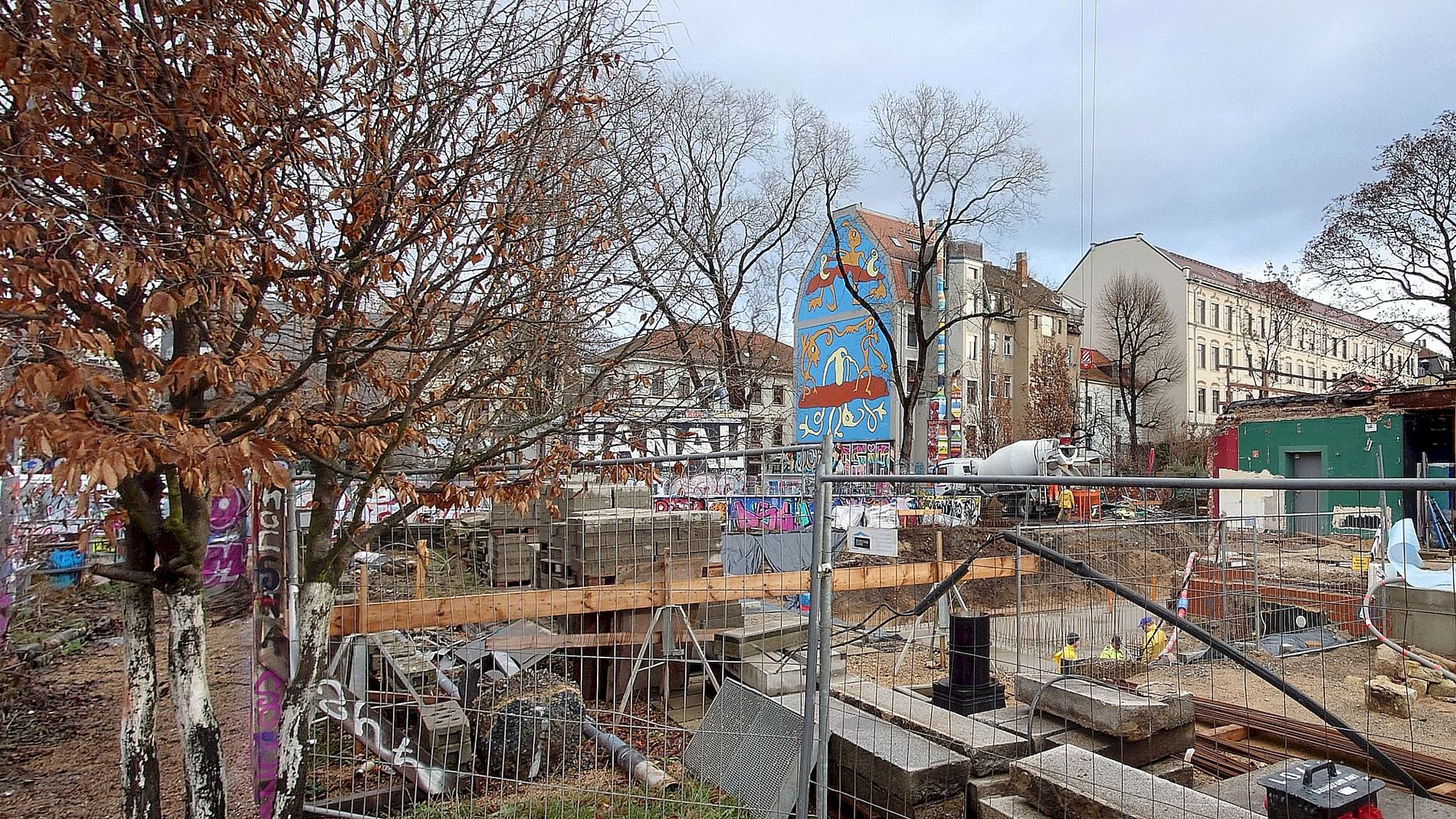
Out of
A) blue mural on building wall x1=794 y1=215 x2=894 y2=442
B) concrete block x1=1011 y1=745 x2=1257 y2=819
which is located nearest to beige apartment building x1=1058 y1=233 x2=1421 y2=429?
blue mural on building wall x1=794 y1=215 x2=894 y2=442

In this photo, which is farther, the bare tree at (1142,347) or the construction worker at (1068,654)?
the bare tree at (1142,347)

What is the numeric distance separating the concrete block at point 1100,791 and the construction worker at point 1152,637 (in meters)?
2.61

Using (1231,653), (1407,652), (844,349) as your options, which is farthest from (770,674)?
(844,349)

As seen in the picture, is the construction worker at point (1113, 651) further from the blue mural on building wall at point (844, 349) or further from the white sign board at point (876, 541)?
the blue mural on building wall at point (844, 349)

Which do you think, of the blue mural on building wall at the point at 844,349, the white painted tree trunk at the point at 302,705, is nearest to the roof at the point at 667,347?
the white painted tree trunk at the point at 302,705

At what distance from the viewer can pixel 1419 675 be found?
7.87 m

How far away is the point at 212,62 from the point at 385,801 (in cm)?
435

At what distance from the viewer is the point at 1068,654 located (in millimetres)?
Answer: 7438

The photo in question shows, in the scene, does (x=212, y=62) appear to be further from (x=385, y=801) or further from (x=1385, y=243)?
(x=1385, y=243)

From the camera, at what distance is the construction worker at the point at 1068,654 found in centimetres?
670

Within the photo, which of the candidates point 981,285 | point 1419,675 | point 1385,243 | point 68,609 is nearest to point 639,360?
point 1419,675

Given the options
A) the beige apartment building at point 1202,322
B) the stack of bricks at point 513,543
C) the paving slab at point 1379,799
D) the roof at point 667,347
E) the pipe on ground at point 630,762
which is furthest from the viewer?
the beige apartment building at point 1202,322

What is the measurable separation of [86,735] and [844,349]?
19087mm

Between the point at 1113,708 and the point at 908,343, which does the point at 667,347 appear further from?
the point at 908,343
